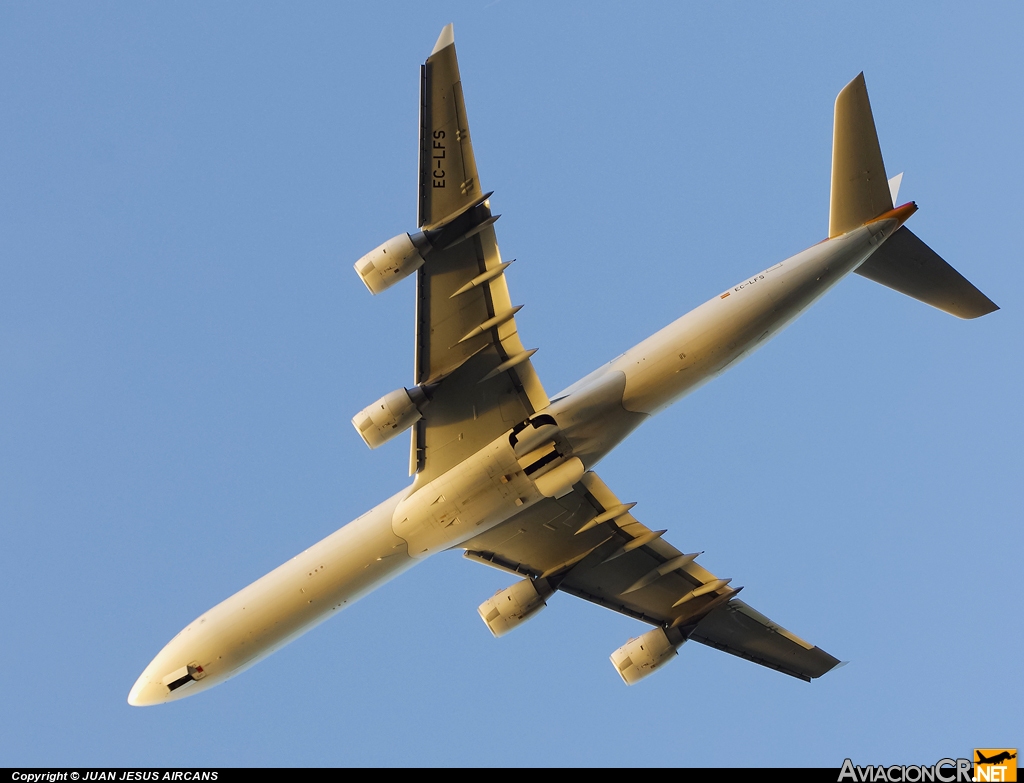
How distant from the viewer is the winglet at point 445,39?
2559 cm

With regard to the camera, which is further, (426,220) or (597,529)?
(597,529)

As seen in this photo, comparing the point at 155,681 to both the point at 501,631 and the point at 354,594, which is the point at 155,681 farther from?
the point at 501,631

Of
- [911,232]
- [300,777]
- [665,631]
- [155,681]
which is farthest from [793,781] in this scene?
[155,681]

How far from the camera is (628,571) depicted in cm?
3550

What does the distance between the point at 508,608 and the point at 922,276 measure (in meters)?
15.6

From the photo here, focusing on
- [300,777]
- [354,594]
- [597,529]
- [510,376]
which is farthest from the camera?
[597,529]

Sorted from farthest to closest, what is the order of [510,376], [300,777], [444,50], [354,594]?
1. [354,594]
2. [510,376]
3. [300,777]
4. [444,50]

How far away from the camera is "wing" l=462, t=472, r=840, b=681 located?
110 feet

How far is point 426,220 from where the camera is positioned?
1071 inches

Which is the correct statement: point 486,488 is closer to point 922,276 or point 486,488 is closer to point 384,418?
point 384,418

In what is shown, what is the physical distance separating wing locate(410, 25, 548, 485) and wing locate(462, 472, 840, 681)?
4133 millimetres

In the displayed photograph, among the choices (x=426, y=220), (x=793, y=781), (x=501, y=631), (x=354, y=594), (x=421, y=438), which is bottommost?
(x=793, y=781)

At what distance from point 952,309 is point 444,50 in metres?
15.6

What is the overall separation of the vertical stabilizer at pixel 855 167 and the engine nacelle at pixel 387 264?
11324mm
